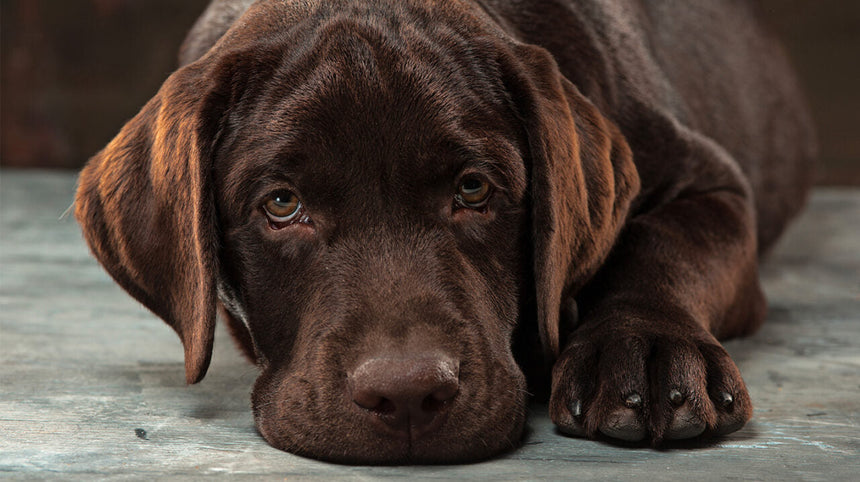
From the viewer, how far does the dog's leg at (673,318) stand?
262 cm

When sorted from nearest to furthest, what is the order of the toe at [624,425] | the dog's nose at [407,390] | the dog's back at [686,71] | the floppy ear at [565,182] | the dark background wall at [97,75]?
the dog's nose at [407,390] < the toe at [624,425] < the floppy ear at [565,182] < the dog's back at [686,71] < the dark background wall at [97,75]

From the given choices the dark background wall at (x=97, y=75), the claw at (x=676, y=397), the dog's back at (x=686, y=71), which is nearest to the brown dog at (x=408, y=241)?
the claw at (x=676, y=397)

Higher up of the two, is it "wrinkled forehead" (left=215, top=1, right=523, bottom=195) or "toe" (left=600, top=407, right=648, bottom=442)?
"wrinkled forehead" (left=215, top=1, right=523, bottom=195)

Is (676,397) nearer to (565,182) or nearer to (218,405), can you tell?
(565,182)

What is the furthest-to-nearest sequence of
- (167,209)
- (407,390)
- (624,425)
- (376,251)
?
(167,209) < (376,251) < (624,425) < (407,390)

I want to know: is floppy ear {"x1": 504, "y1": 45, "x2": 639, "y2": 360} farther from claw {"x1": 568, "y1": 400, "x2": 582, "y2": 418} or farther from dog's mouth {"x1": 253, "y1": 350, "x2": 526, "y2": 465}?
dog's mouth {"x1": 253, "y1": 350, "x2": 526, "y2": 465}

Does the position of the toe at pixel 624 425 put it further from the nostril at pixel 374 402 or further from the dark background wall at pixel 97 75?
the dark background wall at pixel 97 75

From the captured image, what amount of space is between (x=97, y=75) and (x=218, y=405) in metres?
6.95

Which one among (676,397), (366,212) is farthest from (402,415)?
(676,397)

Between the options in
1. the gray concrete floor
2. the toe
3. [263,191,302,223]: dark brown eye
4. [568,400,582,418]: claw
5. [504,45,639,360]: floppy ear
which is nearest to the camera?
the gray concrete floor

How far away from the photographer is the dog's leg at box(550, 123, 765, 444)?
262 centimetres

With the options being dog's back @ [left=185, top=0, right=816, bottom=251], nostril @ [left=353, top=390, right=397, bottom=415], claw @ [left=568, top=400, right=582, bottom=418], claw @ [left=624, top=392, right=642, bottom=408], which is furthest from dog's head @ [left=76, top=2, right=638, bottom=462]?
dog's back @ [left=185, top=0, right=816, bottom=251]

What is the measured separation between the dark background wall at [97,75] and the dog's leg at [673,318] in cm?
541

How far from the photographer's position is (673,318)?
→ 9.86 ft
